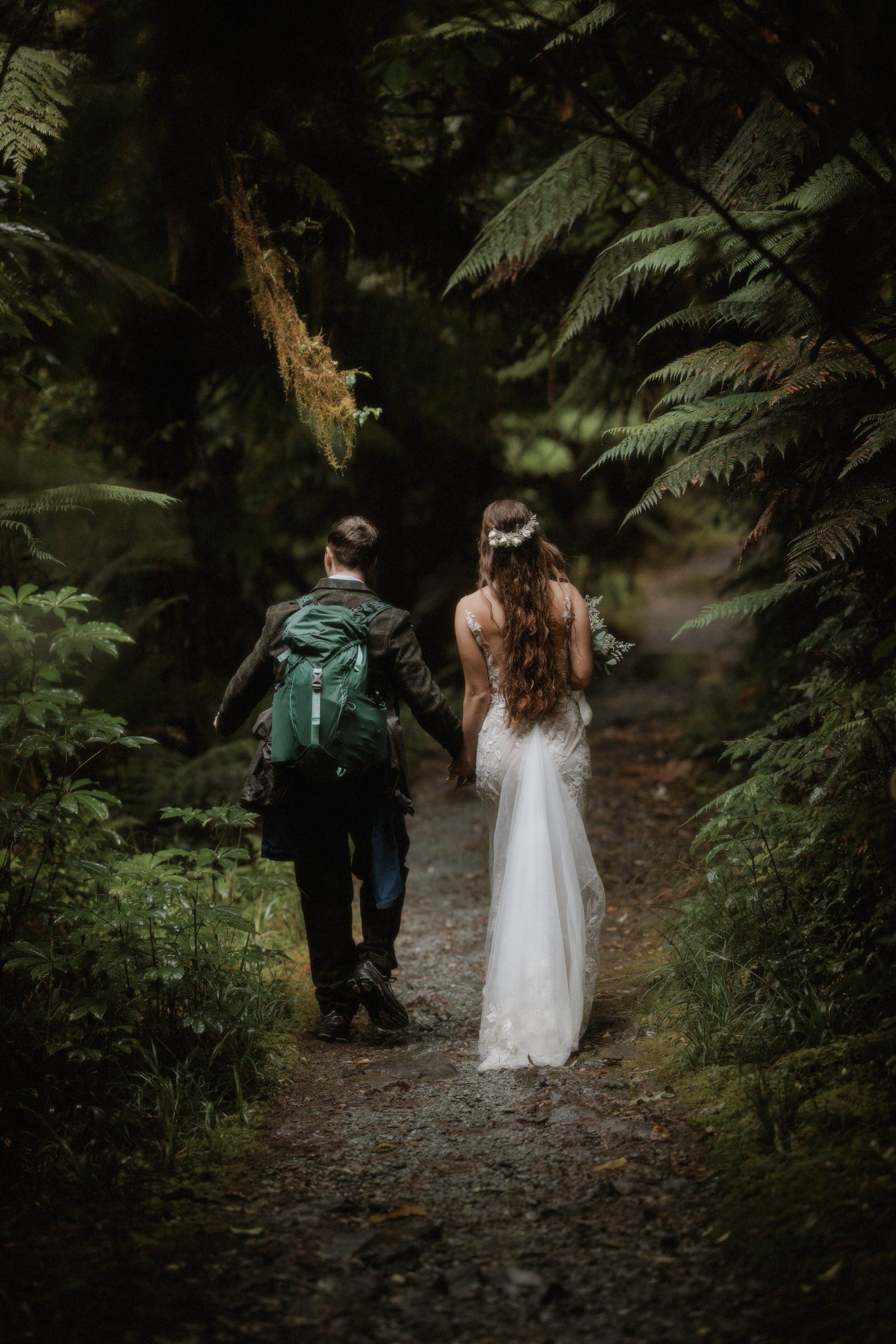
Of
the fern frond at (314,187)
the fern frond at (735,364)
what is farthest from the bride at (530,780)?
the fern frond at (314,187)

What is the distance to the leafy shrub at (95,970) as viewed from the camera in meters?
3.46

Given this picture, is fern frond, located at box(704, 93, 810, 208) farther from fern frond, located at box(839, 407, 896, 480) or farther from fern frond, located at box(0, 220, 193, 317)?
fern frond, located at box(0, 220, 193, 317)

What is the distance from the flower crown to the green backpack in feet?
2.27

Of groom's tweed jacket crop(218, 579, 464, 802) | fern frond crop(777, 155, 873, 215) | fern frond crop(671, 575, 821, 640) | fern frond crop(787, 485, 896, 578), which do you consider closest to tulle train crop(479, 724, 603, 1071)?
groom's tweed jacket crop(218, 579, 464, 802)

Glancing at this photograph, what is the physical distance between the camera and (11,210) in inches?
175

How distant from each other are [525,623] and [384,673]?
2.19 ft

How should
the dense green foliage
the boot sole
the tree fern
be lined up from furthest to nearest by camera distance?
the boot sole → the tree fern → the dense green foliage

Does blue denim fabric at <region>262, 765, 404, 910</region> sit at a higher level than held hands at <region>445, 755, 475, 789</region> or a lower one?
lower

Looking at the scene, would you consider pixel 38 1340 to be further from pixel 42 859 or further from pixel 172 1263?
pixel 42 859

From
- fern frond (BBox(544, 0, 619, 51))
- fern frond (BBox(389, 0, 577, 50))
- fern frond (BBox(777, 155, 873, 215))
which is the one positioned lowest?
fern frond (BBox(777, 155, 873, 215))

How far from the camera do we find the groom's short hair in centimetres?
470

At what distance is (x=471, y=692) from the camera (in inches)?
186

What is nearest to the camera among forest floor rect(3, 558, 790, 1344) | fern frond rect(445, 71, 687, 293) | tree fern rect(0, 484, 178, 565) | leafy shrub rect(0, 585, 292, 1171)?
forest floor rect(3, 558, 790, 1344)

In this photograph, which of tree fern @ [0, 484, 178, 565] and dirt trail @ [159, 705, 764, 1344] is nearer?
dirt trail @ [159, 705, 764, 1344]
